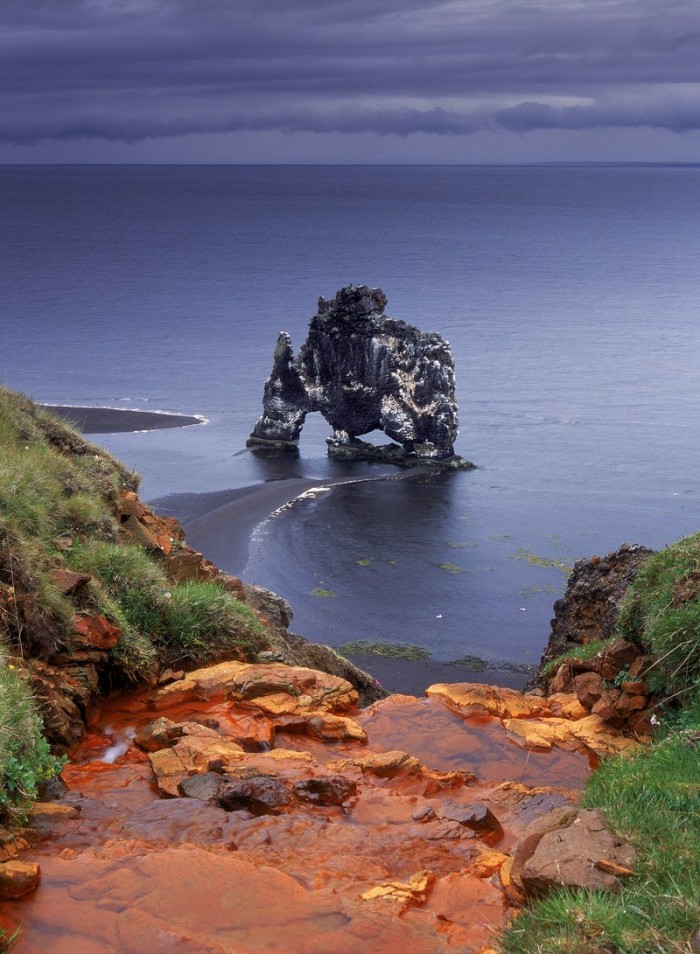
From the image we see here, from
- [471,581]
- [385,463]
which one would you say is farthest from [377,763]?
[385,463]

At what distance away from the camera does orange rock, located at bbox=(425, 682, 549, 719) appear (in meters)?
12.6

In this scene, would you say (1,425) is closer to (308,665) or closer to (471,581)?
(308,665)

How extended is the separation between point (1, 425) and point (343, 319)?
6003cm

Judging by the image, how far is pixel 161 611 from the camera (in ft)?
43.1

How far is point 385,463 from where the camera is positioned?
7238 centimetres

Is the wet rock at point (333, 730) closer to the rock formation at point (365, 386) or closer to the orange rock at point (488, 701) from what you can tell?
the orange rock at point (488, 701)

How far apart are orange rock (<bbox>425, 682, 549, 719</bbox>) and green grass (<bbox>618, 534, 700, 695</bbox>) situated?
60.8 inches

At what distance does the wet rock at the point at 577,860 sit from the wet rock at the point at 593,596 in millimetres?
9659

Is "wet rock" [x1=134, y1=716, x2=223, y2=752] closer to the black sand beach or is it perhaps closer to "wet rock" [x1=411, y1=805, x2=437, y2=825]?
"wet rock" [x1=411, y1=805, x2=437, y2=825]

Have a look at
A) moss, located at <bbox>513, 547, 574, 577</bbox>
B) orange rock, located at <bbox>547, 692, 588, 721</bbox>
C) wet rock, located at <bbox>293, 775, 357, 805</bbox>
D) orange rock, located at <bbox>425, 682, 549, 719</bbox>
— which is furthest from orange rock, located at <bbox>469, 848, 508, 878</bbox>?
moss, located at <bbox>513, 547, 574, 577</bbox>

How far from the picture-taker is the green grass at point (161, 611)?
1271cm

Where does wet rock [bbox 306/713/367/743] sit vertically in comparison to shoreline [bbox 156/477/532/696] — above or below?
above

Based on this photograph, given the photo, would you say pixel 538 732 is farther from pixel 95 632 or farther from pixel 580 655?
pixel 95 632

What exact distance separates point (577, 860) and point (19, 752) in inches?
186
